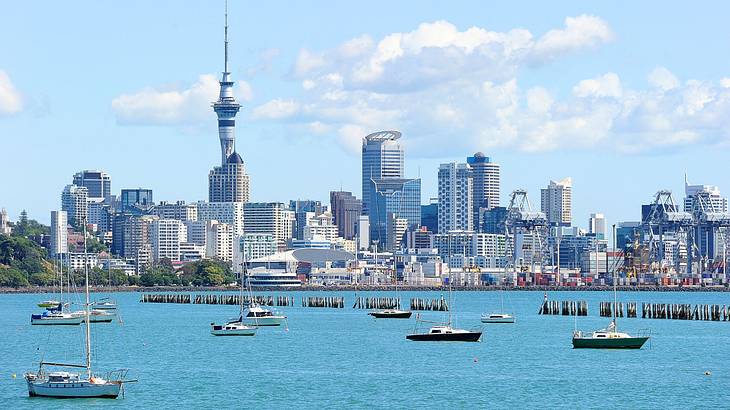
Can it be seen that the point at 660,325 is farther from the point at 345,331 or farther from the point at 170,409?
the point at 170,409

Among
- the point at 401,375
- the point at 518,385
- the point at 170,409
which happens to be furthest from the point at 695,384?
the point at 170,409

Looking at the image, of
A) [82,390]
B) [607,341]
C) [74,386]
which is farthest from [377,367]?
[74,386]

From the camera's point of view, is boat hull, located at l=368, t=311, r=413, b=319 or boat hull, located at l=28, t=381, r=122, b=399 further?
boat hull, located at l=368, t=311, r=413, b=319

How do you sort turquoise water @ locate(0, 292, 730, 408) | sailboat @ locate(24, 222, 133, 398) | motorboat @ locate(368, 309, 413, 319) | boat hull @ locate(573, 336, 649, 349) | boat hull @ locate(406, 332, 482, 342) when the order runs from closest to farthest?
sailboat @ locate(24, 222, 133, 398) < turquoise water @ locate(0, 292, 730, 408) < boat hull @ locate(573, 336, 649, 349) < boat hull @ locate(406, 332, 482, 342) < motorboat @ locate(368, 309, 413, 319)

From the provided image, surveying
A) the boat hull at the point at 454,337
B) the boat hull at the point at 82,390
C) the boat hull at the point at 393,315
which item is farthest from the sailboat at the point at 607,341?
the boat hull at the point at 393,315

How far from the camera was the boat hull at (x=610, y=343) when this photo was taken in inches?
4240

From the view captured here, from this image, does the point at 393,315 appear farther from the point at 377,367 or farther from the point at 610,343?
the point at 377,367

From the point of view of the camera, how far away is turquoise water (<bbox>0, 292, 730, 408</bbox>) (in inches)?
3132

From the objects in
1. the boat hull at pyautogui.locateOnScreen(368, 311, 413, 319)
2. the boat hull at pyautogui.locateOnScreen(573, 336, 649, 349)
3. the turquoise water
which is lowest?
the turquoise water

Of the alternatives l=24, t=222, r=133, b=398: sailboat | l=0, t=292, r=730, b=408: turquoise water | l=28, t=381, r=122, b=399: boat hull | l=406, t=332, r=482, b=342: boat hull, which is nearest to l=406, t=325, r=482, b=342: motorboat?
l=406, t=332, r=482, b=342: boat hull

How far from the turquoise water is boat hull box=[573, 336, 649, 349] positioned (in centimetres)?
87

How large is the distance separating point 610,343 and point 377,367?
18.6 m

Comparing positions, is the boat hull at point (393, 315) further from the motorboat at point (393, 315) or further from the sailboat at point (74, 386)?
the sailboat at point (74, 386)

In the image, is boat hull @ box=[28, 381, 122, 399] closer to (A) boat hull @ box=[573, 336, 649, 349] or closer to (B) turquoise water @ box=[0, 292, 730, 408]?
(B) turquoise water @ box=[0, 292, 730, 408]
